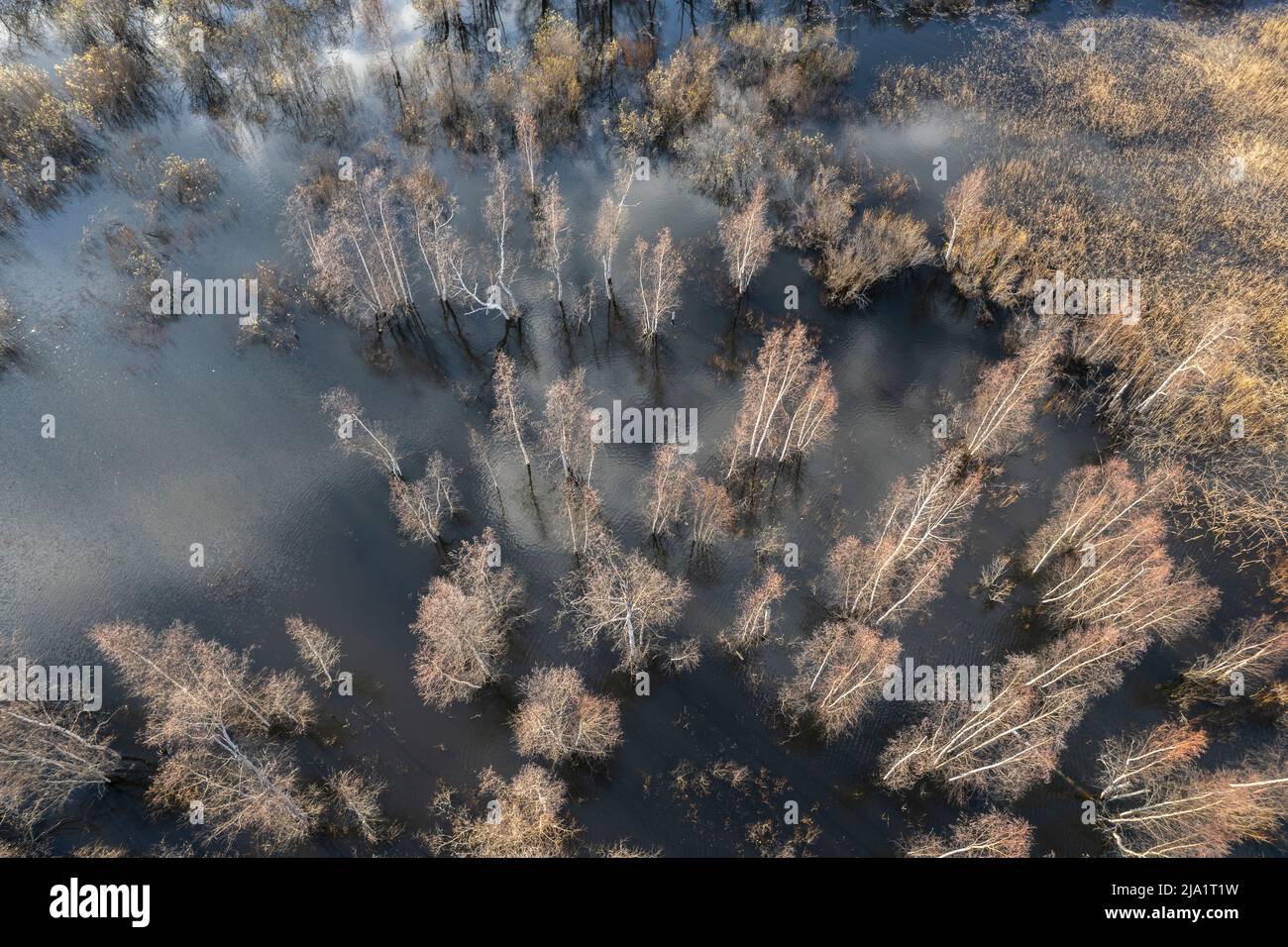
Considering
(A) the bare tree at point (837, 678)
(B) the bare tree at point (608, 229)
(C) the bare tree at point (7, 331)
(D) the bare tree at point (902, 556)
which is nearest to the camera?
(A) the bare tree at point (837, 678)

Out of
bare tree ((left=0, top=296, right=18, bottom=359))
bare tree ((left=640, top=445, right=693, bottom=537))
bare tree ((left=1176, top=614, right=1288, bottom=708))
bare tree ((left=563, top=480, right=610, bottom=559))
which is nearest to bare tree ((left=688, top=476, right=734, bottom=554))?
bare tree ((left=640, top=445, right=693, bottom=537))

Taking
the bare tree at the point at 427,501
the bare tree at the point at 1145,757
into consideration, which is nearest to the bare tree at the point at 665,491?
the bare tree at the point at 427,501

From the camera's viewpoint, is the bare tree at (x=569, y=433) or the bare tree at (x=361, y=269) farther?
the bare tree at (x=361, y=269)

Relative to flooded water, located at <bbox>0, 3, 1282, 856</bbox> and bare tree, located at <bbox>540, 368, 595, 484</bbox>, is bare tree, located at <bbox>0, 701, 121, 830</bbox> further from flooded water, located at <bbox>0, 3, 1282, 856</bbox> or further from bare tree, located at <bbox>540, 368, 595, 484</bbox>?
bare tree, located at <bbox>540, 368, 595, 484</bbox>

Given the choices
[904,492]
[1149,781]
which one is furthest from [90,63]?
[1149,781]

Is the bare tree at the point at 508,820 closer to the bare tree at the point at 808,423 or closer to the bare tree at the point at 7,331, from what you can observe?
the bare tree at the point at 808,423
